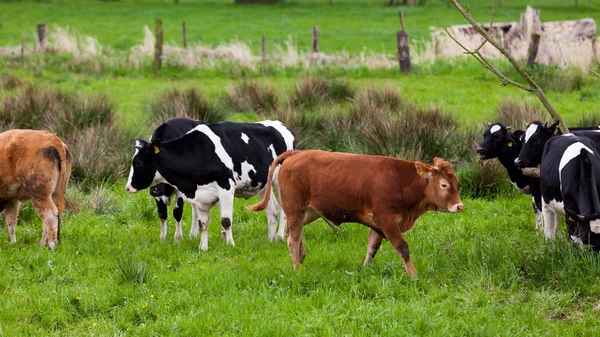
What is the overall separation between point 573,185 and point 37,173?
5.88 meters

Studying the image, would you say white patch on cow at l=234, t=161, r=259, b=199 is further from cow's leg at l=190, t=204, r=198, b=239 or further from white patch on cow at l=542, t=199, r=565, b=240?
white patch on cow at l=542, t=199, r=565, b=240

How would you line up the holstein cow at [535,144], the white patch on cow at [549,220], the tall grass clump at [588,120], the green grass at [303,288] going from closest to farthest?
the green grass at [303,288]
the white patch on cow at [549,220]
the holstein cow at [535,144]
the tall grass clump at [588,120]

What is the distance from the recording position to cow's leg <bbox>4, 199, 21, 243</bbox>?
33.3 feet

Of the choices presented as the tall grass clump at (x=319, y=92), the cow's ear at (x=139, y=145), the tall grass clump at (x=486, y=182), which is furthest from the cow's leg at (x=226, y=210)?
the tall grass clump at (x=319, y=92)

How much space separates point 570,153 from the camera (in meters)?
8.59

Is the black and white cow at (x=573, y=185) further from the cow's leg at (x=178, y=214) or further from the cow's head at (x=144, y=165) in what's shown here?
the cow's head at (x=144, y=165)

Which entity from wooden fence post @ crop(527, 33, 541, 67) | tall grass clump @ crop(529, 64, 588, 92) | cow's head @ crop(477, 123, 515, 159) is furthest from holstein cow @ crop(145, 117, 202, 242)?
wooden fence post @ crop(527, 33, 541, 67)

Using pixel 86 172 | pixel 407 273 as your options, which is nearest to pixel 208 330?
pixel 407 273

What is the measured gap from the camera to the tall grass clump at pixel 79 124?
44.1 feet

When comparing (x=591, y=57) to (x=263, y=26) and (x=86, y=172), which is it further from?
(x=263, y=26)

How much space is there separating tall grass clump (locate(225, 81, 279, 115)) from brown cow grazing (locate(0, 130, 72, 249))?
9.54m

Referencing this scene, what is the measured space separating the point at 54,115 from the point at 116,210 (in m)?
5.01

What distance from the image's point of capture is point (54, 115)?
52.9 ft

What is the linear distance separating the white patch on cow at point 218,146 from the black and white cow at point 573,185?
3.63m
